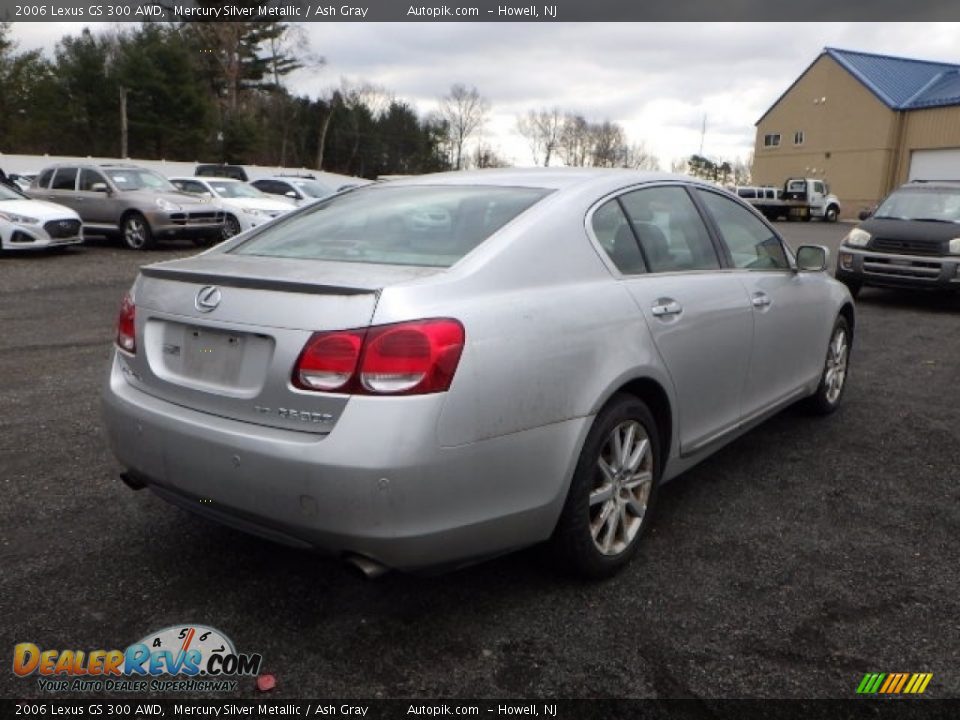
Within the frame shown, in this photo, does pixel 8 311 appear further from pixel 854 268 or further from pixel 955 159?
pixel 955 159

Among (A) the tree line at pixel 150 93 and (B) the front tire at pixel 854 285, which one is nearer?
(B) the front tire at pixel 854 285

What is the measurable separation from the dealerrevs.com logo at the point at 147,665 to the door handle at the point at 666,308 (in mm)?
1903

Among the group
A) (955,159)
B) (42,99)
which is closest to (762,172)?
(955,159)

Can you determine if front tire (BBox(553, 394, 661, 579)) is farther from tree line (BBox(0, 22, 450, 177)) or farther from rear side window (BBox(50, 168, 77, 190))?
tree line (BBox(0, 22, 450, 177))

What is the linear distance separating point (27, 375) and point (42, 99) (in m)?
43.6

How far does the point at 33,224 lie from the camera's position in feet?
43.2

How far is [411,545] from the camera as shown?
2.31 meters

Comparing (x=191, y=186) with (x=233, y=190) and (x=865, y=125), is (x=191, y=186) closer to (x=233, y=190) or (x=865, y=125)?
(x=233, y=190)

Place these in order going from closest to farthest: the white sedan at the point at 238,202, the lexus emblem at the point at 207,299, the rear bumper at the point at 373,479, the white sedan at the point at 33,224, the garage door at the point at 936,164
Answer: the rear bumper at the point at 373,479 < the lexus emblem at the point at 207,299 < the white sedan at the point at 33,224 < the white sedan at the point at 238,202 < the garage door at the point at 936,164

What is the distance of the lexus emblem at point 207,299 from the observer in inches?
101

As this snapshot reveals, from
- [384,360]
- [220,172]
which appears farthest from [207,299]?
[220,172]

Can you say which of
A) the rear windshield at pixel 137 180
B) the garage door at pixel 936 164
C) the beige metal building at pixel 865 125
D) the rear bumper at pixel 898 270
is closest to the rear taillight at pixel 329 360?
the rear bumper at pixel 898 270

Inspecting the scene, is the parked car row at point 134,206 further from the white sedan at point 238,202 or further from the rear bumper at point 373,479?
the rear bumper at point 373,479

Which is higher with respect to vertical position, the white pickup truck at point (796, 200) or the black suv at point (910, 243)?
the white pickup truck at point (796, 200)
